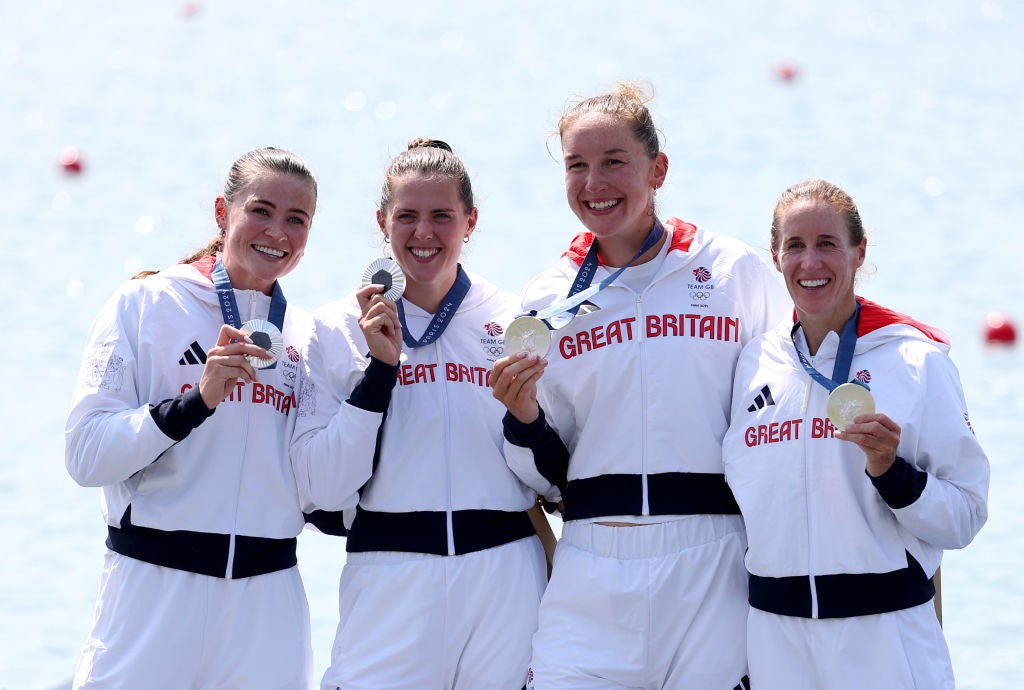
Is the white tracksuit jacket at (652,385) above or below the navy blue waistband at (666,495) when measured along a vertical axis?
above

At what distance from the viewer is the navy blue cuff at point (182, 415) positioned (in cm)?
325

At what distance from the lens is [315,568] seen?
8.86 metres

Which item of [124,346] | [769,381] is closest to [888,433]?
[769,381]

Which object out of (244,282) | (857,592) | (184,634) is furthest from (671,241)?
(184,634)

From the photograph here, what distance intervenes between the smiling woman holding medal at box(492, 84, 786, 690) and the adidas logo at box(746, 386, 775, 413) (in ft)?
0.52

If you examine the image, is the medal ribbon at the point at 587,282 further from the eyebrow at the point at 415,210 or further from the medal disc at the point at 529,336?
the eyebrow at the point at 415,210

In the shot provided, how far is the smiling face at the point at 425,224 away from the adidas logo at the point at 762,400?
979 millimetres

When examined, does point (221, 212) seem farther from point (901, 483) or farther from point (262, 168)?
point (901, 483)

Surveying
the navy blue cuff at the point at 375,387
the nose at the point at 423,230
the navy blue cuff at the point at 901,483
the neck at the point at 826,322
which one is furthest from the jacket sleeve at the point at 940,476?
the nose at the point at 423,230

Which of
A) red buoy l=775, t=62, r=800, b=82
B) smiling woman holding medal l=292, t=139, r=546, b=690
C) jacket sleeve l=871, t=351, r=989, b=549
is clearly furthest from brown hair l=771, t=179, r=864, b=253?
red buoy l=775, t=62, r=800, b=82

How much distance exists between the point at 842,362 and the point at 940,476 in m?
0.37

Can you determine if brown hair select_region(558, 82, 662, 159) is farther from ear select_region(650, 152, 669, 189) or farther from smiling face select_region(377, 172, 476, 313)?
smiling face select_region(377, 172, 476, 313)

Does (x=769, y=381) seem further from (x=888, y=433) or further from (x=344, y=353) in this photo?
(x=344, y=353)

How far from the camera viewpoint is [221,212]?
373 cm
